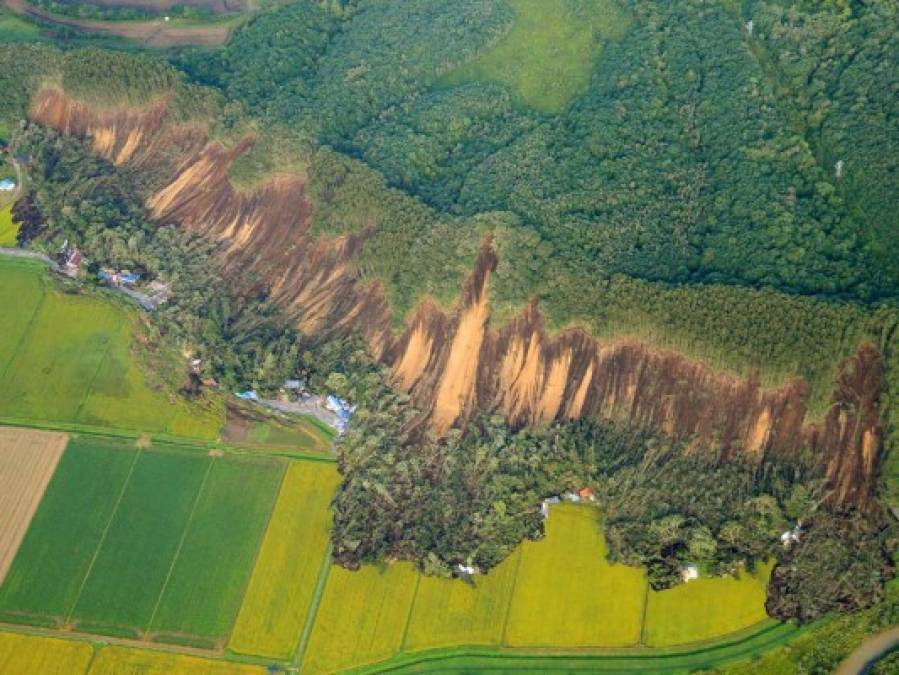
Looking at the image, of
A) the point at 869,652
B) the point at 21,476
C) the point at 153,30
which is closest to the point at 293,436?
the point at 21,476

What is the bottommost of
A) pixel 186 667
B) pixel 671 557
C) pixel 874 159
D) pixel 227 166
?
pixel 186 667

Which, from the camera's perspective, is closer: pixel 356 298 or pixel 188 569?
pixel 188 569

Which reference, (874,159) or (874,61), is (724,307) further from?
(874,61)

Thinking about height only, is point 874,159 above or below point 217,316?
above

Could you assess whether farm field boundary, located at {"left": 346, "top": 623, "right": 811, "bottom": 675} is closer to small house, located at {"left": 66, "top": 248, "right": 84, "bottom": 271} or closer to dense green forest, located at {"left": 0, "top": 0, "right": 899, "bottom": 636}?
dense green forest, located at {"left": 0, "top": 0, "right": 899, "bottom": 636}

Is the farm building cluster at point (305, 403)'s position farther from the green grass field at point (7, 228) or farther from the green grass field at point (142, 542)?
the green grass field at point (7, 228)

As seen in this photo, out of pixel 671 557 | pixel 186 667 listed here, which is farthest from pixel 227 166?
pixel 671 557

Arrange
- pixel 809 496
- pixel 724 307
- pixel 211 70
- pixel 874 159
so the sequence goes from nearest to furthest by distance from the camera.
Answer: pixel 809 496 → pixel 724 307 → pixel 874 159 → pixel 211 70
